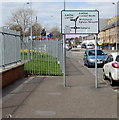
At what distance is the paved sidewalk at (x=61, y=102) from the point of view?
6754 millimetres

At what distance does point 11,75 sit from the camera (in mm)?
11977

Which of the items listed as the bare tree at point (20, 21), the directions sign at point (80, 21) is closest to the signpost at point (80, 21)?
the directions sign at point (80, 21)

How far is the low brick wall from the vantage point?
10.6 metres

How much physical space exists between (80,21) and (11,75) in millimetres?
3843

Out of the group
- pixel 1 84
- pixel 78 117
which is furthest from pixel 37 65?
pixel 78 117

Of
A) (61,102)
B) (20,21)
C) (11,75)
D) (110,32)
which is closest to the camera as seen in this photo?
(61,102)

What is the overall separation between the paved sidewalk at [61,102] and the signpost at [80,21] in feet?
7.72

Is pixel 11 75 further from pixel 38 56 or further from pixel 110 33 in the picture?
pixel 110 33

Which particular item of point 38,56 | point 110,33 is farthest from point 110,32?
point 38,56

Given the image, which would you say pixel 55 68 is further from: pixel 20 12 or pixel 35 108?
pixel 20 12

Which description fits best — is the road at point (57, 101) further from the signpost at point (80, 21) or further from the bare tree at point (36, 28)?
the bare tree at point (36, 28)

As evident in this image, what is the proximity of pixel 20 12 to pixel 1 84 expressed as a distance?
34320 millimetres

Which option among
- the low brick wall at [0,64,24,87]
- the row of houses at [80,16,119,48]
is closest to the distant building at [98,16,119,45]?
the row of houses at [80,16,119,48]

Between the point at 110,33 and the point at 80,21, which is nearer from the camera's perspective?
the point at 80,21
